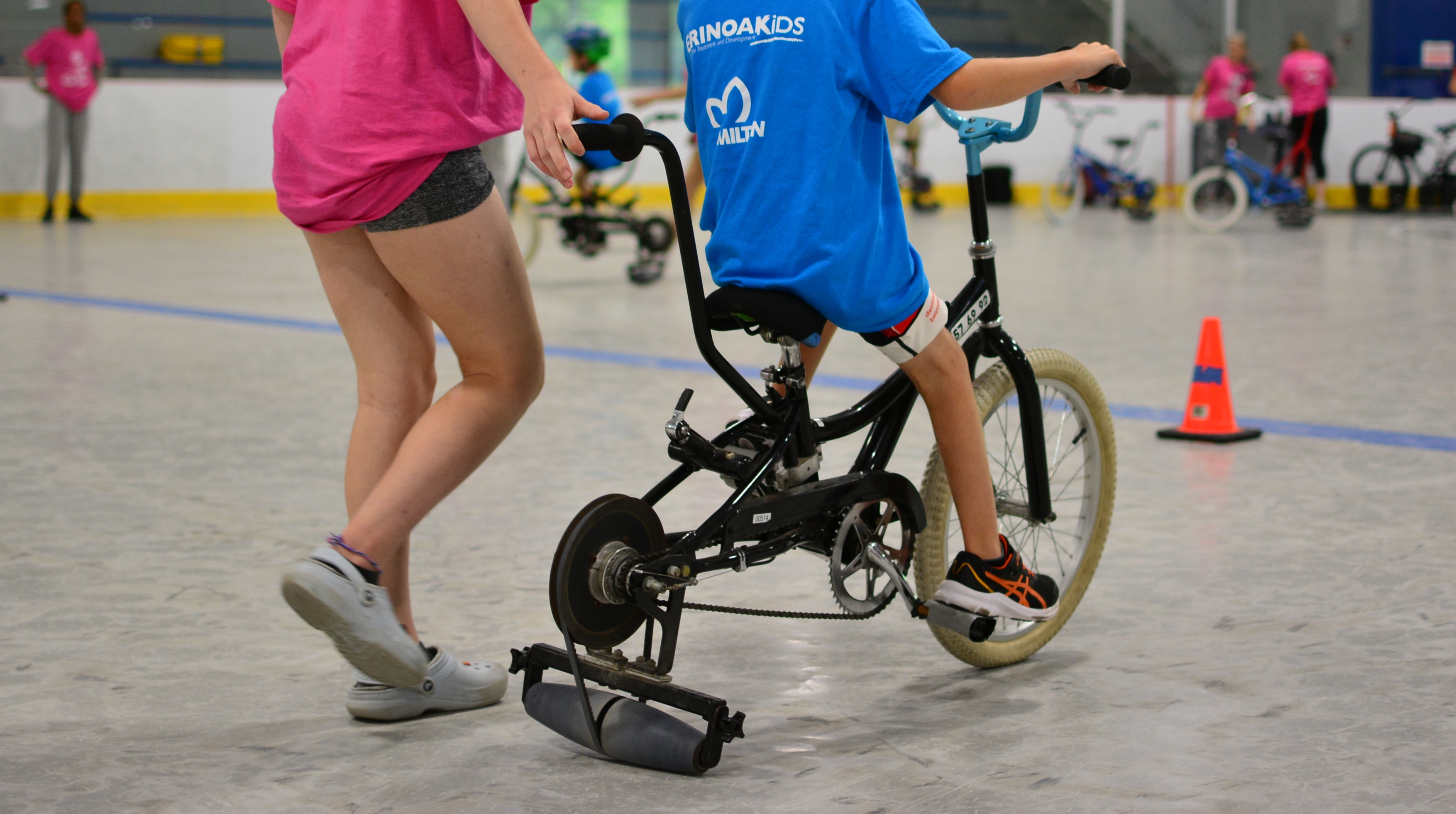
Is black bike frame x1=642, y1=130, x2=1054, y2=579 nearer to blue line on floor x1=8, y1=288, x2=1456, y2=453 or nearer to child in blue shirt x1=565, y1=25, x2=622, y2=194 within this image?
blue line on floor x1=8, y1=288, x2=1456, y2=453

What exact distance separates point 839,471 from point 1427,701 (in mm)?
1727

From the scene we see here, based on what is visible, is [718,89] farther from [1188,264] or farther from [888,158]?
[1188,264]

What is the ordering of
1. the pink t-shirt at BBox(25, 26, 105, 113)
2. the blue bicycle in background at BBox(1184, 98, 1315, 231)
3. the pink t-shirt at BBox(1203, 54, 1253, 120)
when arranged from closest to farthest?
1. the blue bicycle in background at BBox(1184, 98, 1315, 231)
2. the pink t-shirt at BBox(25, 26, 105, 113)
3. the pink t-shirt at BBox(1203, 54, 1253, 120)

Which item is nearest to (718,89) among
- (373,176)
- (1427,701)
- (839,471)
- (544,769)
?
(373,176)

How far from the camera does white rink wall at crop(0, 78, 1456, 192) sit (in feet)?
49.9

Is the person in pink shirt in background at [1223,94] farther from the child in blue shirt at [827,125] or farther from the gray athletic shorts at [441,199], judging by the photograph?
the gray athletic shorts at [441,199]

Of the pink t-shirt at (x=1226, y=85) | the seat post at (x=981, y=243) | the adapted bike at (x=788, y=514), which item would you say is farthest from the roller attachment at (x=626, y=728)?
the pink t-shirt at (x=1226, y=85)

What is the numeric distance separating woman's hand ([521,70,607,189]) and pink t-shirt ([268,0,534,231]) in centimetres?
21

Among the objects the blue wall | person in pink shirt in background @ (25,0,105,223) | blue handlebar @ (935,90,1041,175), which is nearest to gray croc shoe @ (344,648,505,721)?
blue handlebar @ (935,90,1041,175)

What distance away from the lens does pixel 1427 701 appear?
2.25 metres

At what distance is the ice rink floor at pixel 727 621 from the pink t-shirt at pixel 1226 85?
11116 millimetres

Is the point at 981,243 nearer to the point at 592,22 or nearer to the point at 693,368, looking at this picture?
the point at 693,368

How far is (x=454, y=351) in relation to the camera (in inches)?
82.8

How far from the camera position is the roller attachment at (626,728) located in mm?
1986
